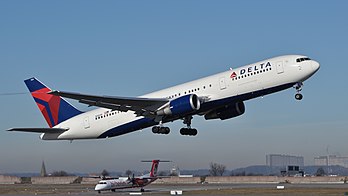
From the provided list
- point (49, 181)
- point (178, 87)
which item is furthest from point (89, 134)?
point (49, 181)

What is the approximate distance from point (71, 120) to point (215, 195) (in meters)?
19.9

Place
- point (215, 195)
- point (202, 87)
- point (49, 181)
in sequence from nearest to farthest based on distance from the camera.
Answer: point (202, 87) → point (215, 195) → point (49, 181)

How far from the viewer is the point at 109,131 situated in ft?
227

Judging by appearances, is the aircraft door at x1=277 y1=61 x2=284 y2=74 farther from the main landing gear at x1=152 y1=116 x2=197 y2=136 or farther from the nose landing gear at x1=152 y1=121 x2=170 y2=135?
the nose landing gear at x1=152 y1=121 x2=170 y2=135

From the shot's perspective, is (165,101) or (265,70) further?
(165,101)

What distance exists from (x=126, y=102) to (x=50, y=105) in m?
18.6

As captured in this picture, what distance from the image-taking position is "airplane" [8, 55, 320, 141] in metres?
57.5

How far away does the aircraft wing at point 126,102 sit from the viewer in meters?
61.8

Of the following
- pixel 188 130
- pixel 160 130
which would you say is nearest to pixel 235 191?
pixel 188 130

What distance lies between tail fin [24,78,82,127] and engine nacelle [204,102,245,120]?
1808cm

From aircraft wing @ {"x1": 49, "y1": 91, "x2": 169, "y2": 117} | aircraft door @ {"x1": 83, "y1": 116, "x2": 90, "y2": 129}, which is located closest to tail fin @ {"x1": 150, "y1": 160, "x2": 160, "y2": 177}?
aircraft door @ {"x1": 83, "y1": 116, "x2": 90, "y2": 129}

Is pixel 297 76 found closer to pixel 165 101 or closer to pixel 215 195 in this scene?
pixel 165 101

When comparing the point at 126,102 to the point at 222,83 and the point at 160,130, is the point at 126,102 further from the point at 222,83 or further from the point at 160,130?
the point at 222,83

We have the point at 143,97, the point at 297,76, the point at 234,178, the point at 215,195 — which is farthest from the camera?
the point at 234,178
